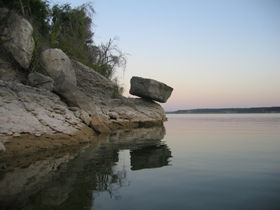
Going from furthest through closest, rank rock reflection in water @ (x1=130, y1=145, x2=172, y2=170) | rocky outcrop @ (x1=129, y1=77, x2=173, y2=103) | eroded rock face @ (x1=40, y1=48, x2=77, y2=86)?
1. rocky outcrop @ (x1=129, y1=77, x2=173, y2=103)
2. eroded rock face @ (x1=40, y1=48, x2=77, y2=86)
3. rock reflection in water @ (x1=130, y1=145, x2=172, y2=170)

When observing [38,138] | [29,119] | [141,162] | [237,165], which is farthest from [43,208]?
[29,119]

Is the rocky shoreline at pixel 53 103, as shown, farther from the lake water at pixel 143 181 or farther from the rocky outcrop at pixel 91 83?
the lake water at pixel 143 181

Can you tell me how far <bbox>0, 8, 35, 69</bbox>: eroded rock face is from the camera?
318 inches

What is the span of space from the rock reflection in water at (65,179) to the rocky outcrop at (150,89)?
25.1ft

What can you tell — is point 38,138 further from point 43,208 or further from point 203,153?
point 203,153

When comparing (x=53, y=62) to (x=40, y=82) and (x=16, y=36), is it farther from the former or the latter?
(x=40, y=82)

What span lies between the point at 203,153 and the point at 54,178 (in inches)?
116

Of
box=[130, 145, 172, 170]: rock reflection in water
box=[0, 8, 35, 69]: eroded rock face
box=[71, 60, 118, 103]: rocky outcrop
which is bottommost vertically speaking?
box=[130, 145, 172, 170]: rock reflection in water

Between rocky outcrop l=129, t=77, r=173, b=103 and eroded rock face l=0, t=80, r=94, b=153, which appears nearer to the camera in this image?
eroded rock face l=0, t=80, r=94, b=153

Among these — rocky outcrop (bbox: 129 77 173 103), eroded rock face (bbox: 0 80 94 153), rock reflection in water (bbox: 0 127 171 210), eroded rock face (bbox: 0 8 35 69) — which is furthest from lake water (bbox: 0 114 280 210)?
rocky outcrop (bbox: 129 77 173 103)

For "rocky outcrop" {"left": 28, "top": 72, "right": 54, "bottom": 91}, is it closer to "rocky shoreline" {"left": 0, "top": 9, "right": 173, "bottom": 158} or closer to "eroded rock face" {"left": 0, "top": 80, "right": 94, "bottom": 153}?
"rocky shoreline" {"left": 0, "top": 9, "right": 173, "bottom": 158}

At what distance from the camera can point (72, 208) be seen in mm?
2008

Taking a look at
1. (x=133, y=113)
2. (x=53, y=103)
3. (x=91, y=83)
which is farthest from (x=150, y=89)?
(x=53, y=103)

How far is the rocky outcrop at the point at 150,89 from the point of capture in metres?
11.9
